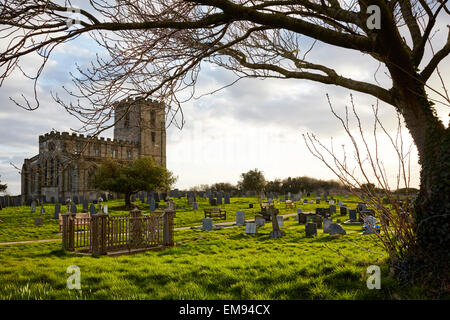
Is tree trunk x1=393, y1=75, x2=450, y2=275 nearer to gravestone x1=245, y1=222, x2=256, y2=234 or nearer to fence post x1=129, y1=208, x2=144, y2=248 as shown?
fence post x1=129, y1=208, x2=144, y2=248

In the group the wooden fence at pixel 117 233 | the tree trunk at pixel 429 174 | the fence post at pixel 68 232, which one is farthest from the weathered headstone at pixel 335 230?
the fence post at pixel 68 232

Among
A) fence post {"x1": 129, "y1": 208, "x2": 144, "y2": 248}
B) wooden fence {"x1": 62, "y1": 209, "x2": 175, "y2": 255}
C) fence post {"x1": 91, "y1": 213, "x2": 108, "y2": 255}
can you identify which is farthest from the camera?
fence post {"x1": 129, "y1": 208, "x2": 144, "y2": 248}

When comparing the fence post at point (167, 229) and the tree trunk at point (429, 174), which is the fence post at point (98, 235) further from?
the tree trunk at point (429, 174)

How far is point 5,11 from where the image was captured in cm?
539

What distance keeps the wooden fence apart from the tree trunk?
29.2 ft

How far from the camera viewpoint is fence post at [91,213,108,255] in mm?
11320

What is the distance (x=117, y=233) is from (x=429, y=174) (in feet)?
34.0

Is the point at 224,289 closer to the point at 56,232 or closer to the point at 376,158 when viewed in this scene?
the point at 376,158

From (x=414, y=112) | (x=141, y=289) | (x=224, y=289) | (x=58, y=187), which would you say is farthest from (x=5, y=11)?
(x=58, y=187)

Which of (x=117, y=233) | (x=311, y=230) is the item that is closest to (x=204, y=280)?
(x=117, y=233)

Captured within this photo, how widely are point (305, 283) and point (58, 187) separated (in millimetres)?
55776

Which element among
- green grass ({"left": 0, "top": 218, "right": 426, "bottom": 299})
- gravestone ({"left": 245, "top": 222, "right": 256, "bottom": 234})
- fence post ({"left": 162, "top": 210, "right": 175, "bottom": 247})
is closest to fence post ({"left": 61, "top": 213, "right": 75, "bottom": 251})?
green grass ({"left": 0, "top": 218, "right": 426, "bottom": 299})

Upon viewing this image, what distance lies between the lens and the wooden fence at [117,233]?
1142 centimetres

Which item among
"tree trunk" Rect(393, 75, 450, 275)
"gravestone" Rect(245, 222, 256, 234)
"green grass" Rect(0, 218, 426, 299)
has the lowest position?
"gravestone" Rect(245, 222, 256, 234)
